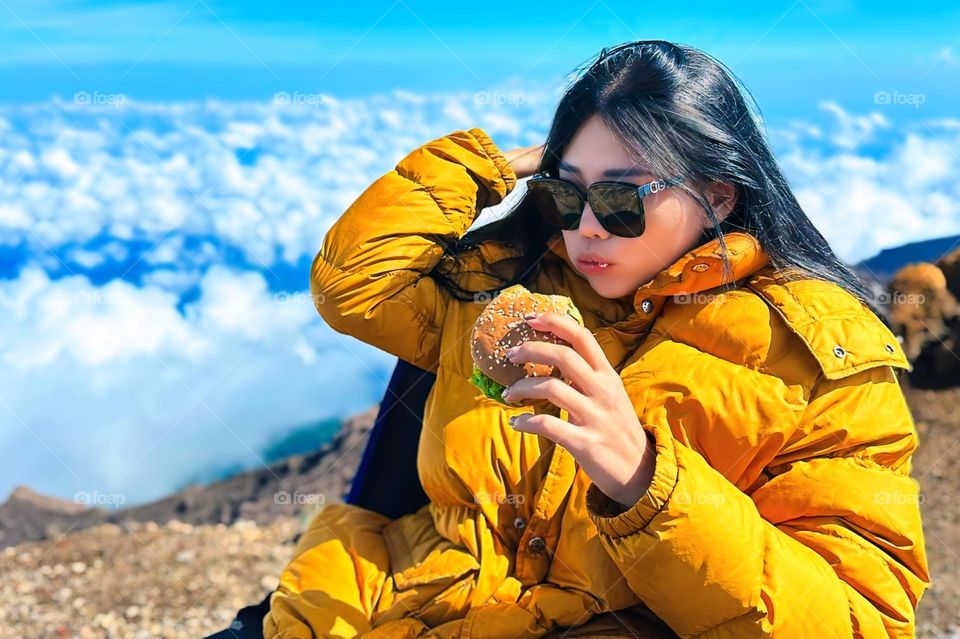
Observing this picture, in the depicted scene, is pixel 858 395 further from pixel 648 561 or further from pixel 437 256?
pixel 437 256

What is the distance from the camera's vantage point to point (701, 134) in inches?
88.1

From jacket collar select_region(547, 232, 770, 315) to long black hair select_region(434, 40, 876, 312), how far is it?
2 cm

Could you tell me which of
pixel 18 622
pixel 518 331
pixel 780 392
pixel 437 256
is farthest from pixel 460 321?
pixel 18 622

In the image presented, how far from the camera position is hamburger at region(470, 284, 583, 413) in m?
2.01

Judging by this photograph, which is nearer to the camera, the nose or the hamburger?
the hamburger

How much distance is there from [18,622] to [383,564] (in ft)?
10.6

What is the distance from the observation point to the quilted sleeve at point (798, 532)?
5.96 ft

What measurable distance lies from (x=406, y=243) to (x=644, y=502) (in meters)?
1.08
